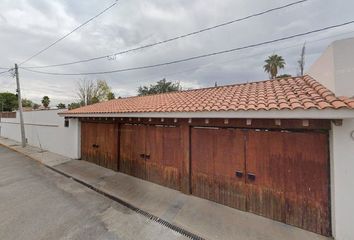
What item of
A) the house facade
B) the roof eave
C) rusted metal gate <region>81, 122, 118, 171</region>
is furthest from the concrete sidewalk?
the roof eave

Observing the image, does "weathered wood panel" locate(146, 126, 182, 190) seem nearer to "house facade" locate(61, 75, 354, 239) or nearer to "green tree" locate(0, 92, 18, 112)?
"house facade" locate(61, 75, 354, 239)

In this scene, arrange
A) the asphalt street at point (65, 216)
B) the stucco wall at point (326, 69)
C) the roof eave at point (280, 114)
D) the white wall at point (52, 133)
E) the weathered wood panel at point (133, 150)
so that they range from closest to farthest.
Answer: the roof eave at point (280, 114)
the stucco wall at point (326, 69)
the asphalt street at point (65, 216)
the weathered wood panel at point (133, 150)
the white wall at point (52, 133)

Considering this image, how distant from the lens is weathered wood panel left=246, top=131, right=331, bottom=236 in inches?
157

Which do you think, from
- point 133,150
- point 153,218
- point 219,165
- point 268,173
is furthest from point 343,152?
point 133,150

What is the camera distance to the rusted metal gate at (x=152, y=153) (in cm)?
636

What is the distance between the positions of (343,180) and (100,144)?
29.8 ft

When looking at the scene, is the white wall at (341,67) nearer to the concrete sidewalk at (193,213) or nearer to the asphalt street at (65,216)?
the concrete sidewalk at (193,213)

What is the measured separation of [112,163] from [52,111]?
26.2 feet

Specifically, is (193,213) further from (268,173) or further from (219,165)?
(268,173)

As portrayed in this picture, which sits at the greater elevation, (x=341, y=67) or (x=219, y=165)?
(x=341, y=67)

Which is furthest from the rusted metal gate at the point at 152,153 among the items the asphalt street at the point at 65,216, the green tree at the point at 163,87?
the green tree at the point at 163,87

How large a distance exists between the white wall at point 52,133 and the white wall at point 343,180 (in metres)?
11.3

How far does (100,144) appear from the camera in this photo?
9.27 meters

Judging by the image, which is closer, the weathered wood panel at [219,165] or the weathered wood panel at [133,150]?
the weathered wood panel at [219,165]
